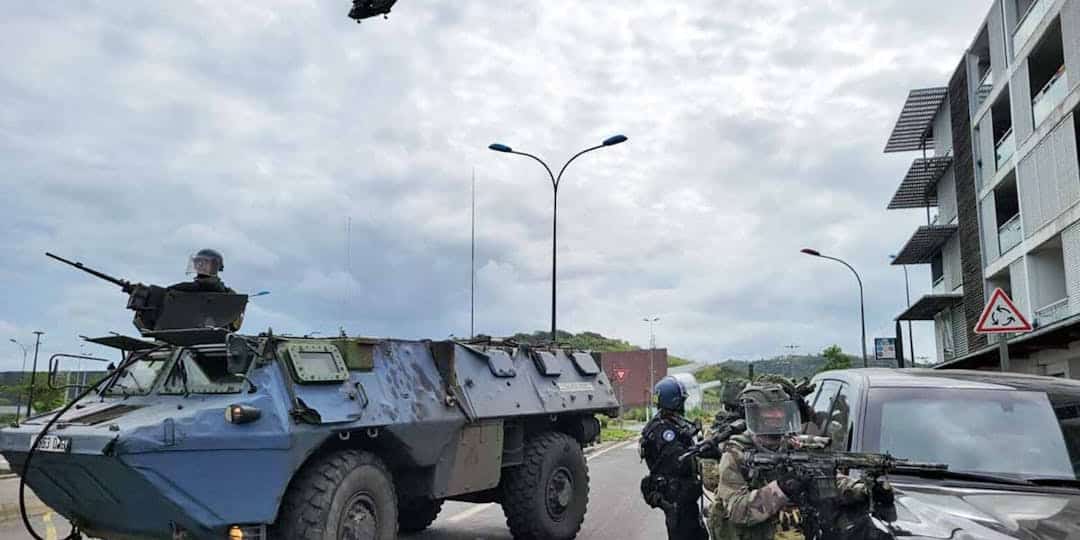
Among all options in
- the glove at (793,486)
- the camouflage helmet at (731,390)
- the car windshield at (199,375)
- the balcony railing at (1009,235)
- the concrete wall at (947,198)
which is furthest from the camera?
the concrete wall at (947,198)

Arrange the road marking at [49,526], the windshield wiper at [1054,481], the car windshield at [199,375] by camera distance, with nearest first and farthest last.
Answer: the windshield wiper at [1054,481] < the car windshield at [199,375] < the road marking at [49,526]

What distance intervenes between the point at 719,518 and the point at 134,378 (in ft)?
14.2

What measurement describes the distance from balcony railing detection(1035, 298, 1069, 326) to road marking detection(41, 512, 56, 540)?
61.3 feet

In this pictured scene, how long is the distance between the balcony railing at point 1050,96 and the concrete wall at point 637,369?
14518 millimetres

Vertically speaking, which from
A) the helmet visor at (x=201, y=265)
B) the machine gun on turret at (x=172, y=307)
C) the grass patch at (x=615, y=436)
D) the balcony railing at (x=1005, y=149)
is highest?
the balcony railing at (x=1005, y=149)

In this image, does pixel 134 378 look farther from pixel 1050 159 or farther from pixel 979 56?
pixel 979 56

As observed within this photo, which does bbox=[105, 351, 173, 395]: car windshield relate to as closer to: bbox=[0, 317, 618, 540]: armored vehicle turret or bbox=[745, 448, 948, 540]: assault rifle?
bbox=[0, 317, 618, 540]: armored vehicle turret

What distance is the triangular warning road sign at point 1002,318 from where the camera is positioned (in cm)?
934

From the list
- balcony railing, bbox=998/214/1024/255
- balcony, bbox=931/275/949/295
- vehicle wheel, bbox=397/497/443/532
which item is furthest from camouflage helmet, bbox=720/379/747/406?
balcony, bbox=931/275/949/295

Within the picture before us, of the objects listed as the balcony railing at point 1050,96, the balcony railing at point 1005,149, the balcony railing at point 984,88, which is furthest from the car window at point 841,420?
the balcony railing at point 984,88

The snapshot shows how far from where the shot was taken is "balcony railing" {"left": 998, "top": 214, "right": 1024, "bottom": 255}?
2219 centimetres

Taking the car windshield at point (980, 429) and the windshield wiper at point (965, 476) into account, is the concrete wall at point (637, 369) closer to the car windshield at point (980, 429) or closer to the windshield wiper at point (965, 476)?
the car windshield at point (980, 429)

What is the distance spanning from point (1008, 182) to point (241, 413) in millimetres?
22987

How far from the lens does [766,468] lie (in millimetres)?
3652
